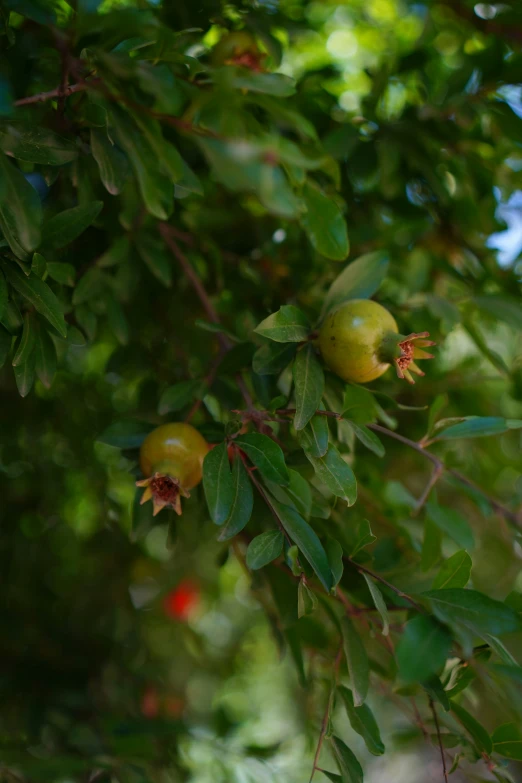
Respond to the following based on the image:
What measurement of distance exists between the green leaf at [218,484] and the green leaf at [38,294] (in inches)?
11.1

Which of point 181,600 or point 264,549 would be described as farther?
point 181,600

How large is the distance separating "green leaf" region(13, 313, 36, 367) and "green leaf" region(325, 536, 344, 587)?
1.72 ft

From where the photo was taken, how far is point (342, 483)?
884 millimetres

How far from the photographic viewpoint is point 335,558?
880 millimetres

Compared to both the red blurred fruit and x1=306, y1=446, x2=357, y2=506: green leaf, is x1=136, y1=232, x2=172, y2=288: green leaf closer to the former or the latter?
x1=306, y1=446, x2=357, y2=506: green leaf

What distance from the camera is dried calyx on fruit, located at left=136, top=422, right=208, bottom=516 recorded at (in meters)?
1.00

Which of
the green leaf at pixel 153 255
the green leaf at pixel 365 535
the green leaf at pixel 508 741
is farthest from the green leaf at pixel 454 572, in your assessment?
the green leaf at pixel 153 255

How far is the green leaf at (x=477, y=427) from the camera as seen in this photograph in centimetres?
108

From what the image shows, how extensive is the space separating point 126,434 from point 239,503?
0.99ft

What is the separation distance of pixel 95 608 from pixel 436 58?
2.00 meters

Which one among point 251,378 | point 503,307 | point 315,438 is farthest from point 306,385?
point 503,307

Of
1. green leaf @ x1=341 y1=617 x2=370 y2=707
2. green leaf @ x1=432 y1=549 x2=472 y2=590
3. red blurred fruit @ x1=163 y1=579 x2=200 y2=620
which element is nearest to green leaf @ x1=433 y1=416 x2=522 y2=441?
green leaf @ x1=432 y1=549 x2=472 y2=590

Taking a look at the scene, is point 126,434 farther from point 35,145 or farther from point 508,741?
point 508,741

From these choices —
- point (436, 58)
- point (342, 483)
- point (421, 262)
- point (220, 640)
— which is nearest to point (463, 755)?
point (342, 483)
